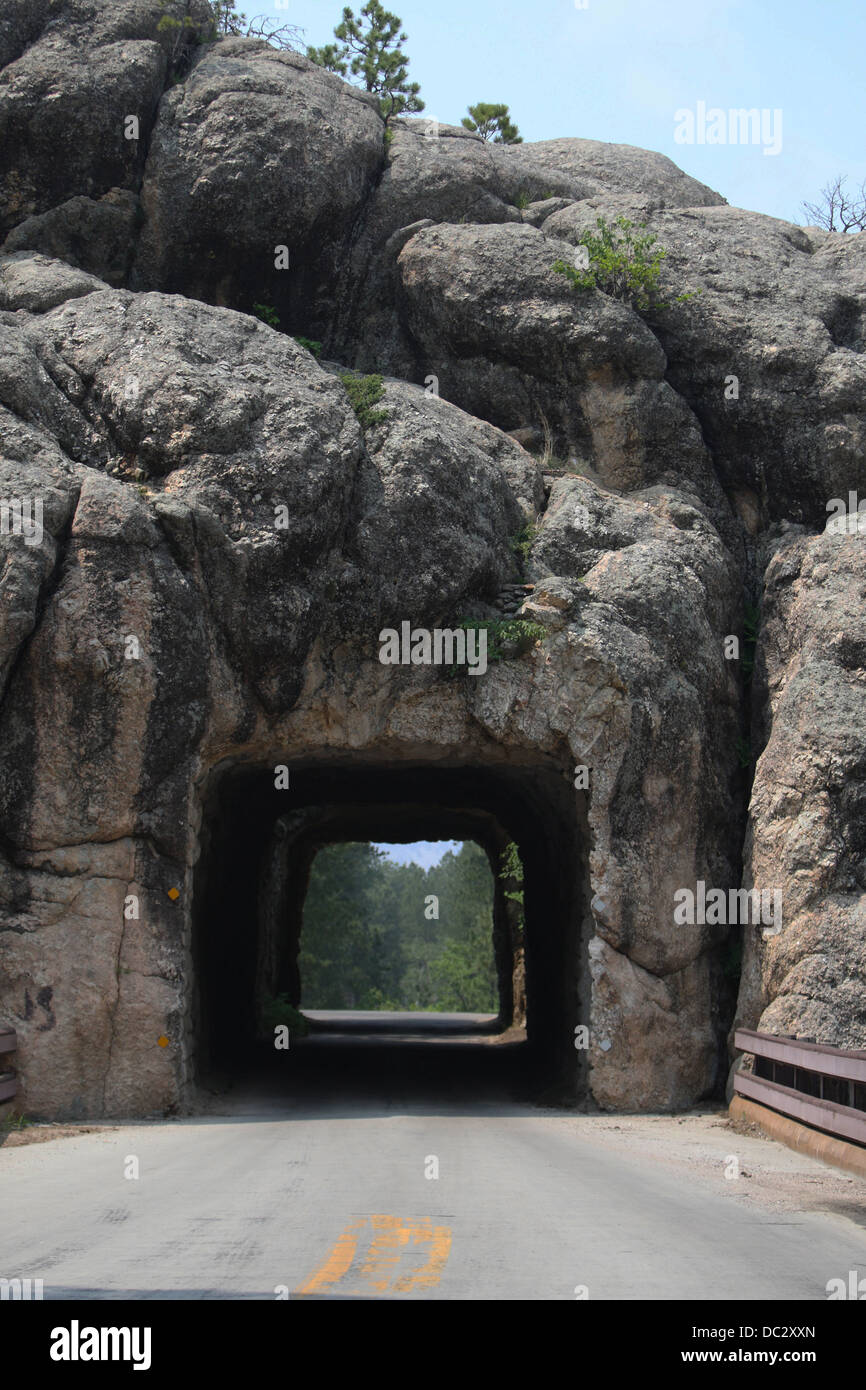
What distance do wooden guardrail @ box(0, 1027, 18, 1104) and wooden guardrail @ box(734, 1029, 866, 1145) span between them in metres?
7.65

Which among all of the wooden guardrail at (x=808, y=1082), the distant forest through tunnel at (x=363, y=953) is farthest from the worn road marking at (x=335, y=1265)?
the distant forest through tunnel at (x=363, y=953)

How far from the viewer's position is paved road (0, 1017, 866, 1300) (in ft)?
19.9

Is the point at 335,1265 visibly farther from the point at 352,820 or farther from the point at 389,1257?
the point at 352,820

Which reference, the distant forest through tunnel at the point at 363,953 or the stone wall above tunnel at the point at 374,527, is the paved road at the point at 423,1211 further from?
the distant forest through tunnel at the point at 363,953

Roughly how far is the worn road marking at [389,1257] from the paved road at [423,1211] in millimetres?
20

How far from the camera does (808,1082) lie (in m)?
13.7

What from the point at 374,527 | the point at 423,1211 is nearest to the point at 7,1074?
the point at 423,1211

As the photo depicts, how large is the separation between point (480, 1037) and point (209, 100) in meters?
21.0

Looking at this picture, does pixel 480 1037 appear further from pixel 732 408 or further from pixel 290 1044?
pixel 732 408

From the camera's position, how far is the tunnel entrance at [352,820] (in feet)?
57.7

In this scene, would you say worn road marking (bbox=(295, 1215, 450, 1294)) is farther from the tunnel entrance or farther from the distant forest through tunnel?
the distant forest through tunnel

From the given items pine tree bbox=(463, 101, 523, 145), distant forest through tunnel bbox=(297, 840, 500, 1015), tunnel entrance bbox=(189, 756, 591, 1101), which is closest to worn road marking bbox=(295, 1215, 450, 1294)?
tunnel entrance bbox=(189, 756, 591, 1101)

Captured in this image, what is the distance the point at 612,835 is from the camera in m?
16.3

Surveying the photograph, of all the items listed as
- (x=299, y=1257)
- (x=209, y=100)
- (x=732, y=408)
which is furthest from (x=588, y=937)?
(x=209, y=100)
